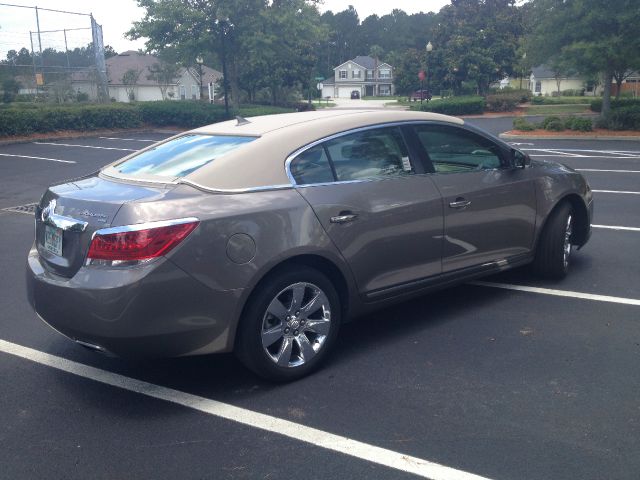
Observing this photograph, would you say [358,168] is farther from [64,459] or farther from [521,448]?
[64,459]

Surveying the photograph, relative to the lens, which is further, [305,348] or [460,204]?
[460,204]

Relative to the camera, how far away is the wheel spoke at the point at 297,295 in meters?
4.11

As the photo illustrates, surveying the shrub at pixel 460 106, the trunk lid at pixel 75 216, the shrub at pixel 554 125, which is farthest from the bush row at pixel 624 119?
the trunk lid at pixel 75 216

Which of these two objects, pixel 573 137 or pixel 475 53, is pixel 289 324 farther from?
pixel 475 53

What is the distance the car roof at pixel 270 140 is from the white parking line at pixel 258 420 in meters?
1.29

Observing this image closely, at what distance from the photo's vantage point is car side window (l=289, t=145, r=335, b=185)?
4328 mm

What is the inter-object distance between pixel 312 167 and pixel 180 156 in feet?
3.13

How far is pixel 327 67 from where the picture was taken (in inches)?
4791

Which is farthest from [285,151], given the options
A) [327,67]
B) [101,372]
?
[327,67]

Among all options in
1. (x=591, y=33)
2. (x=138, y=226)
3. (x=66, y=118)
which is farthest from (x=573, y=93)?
(x=138, y=226)

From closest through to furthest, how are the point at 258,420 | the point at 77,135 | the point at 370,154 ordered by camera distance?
1. the point at 258,420
2. the point at 370,154
3. the point at 77,135

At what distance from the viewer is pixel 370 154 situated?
187 inches

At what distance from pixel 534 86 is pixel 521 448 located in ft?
259

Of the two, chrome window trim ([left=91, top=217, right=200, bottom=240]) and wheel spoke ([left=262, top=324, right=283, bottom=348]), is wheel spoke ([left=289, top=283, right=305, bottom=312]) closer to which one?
Result: wheel spoke ([left=262, top=324, right=283, bottom=348])
